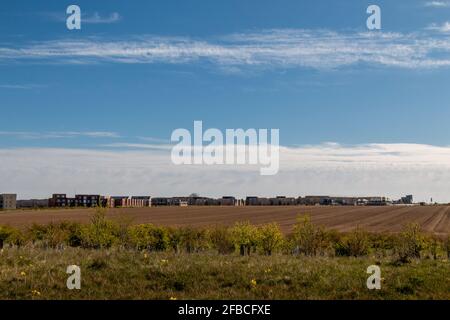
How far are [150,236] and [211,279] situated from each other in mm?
31192

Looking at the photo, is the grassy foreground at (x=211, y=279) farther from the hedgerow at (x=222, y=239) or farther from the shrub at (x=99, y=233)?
the shrub at (x=99, y=233)

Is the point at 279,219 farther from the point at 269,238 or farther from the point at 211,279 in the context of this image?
the point at 211,279

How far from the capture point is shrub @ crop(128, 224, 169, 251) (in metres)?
41.7

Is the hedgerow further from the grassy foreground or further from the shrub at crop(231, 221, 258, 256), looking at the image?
the grassy foreground

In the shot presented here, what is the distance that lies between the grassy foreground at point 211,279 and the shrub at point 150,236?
2269cm

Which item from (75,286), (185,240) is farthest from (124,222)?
(75,286)

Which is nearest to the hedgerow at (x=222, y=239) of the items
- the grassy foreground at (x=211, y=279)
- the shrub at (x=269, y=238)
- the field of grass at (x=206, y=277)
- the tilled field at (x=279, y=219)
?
the shrub at (x=269, y=238)

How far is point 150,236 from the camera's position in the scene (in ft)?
150

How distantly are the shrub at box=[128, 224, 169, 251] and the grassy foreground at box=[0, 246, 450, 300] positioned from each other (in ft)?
74.4

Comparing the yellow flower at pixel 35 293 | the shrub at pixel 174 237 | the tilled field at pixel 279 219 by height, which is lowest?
the tilled field at pixel 279 219

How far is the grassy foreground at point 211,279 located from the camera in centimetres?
1371

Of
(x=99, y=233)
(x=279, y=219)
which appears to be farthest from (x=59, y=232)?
(x=279, y=219)
